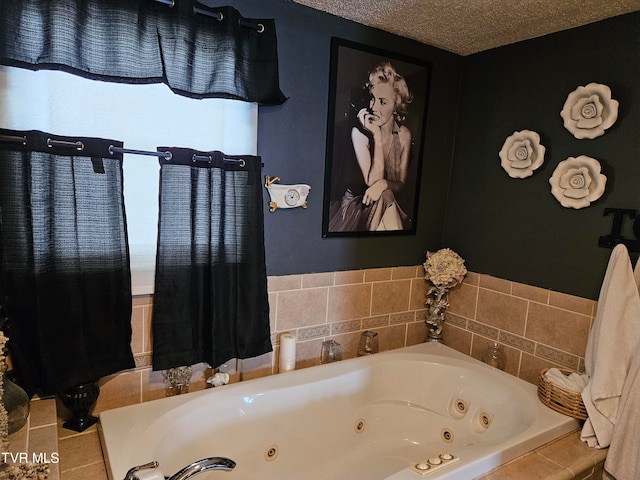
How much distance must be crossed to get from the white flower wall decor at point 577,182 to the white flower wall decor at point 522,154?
11 cm

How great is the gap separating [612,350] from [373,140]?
1.36 m

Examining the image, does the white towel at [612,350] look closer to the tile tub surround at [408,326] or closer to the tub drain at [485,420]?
the tile tub surround at [408,326]

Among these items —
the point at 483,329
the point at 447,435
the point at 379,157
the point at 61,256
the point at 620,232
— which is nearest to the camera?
the point at 61,256

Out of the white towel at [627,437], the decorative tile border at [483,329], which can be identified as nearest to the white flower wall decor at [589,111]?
the white towel at [627,437]

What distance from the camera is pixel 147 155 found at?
1501 millimetres

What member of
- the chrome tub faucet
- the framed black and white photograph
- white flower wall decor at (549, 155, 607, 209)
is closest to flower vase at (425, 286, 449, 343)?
the framed black and white photograph

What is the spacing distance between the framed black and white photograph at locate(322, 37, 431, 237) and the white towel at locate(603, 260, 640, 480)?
1.19 meters

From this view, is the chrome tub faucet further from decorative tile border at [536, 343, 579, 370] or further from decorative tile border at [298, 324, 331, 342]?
decorative tile border at [536, 343, 579, 370]

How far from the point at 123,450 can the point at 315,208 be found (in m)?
1.21

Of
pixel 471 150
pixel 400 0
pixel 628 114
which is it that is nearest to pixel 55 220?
pixel 400 0

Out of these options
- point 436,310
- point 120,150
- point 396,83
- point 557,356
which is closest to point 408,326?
point 436,310

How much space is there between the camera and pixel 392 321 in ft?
7.58

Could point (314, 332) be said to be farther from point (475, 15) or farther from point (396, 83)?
point (475, 15)

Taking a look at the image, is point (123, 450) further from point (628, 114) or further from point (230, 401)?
point (628, 114)
